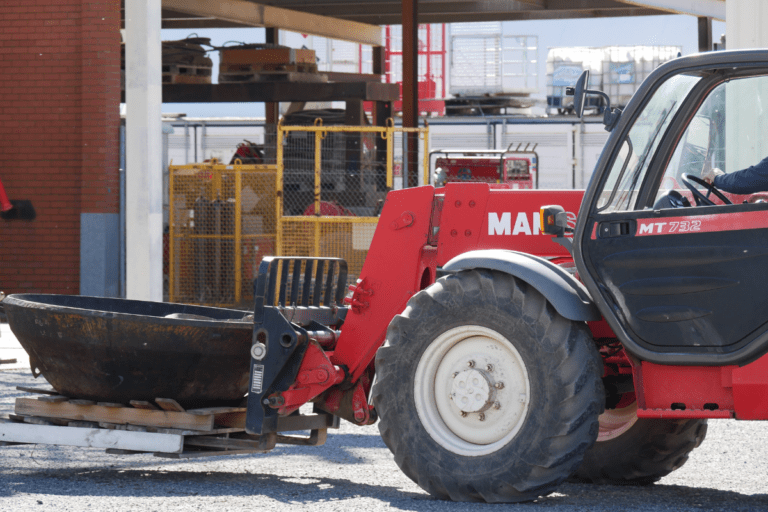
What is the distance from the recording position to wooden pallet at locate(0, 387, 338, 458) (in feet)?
18.4

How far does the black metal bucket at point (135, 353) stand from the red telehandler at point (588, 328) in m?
0.37

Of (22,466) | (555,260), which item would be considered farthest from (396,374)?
(22,466)

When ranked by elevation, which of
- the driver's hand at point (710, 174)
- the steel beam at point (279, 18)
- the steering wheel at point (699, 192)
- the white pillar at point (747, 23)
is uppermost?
the steel beam at point (279, 18)

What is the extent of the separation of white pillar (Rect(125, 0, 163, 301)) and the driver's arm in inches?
350

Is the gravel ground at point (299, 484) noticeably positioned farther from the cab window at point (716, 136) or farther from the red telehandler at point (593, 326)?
the cab window at point (716, 136)

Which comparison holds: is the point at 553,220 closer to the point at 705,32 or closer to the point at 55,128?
the point at 55,128

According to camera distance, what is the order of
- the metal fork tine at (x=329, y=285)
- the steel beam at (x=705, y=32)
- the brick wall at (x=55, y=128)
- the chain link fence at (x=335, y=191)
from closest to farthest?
the metal fork tine at (x=329, y=285)
the brick wall at (x=55, y=128)
the chain link fence at (x=335, y=191)
the steel beam at (x=705, y=32)

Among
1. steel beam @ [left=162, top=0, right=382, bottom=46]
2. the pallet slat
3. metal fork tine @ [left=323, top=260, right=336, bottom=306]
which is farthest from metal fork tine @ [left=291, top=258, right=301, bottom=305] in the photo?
steel beam @ [left=162, top=0, right=382, bottom=46]

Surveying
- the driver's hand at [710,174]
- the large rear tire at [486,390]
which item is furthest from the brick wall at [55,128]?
the driver's hand at [710,174]

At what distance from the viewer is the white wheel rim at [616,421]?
571 centimetres

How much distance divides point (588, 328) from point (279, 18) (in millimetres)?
20272

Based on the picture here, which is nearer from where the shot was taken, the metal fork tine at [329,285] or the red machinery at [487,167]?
the metal fork tine at [329,285]

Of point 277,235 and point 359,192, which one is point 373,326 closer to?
point 277,235

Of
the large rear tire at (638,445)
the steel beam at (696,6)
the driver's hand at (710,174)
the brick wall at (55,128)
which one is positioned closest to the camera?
the driver's hand at (710,174)
